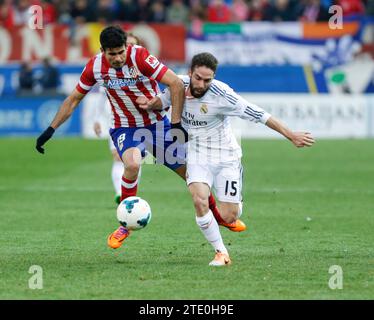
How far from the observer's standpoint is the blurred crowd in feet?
91.9

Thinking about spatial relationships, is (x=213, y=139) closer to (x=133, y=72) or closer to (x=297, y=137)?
(x=297, y=137)

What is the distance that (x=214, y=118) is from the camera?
901 cm

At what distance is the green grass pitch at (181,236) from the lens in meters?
7.49

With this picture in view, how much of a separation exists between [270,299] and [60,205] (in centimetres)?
683

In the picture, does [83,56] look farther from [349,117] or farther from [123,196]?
[123,196]

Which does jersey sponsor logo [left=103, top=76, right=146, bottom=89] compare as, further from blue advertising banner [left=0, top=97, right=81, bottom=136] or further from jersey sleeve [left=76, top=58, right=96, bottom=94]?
blue advertising banner [left=0, top=97, right=81, bottom=136]

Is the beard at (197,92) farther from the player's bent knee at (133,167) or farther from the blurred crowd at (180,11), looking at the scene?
the blurred crowd at (180,11)

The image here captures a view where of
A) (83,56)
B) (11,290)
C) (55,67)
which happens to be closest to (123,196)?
(11,290)

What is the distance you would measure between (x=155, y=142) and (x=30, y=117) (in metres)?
16.0

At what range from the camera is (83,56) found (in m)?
28.1

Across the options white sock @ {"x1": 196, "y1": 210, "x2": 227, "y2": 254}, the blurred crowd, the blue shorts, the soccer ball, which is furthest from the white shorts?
the blurred crowd

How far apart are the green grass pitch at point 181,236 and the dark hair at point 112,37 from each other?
6.69 ft

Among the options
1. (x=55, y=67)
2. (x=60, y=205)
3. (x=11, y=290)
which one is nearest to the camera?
(x=11, y=290)

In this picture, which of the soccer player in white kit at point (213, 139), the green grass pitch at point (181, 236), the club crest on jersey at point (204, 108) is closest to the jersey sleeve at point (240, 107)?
the soccer player in white kit at point (213, 139)
